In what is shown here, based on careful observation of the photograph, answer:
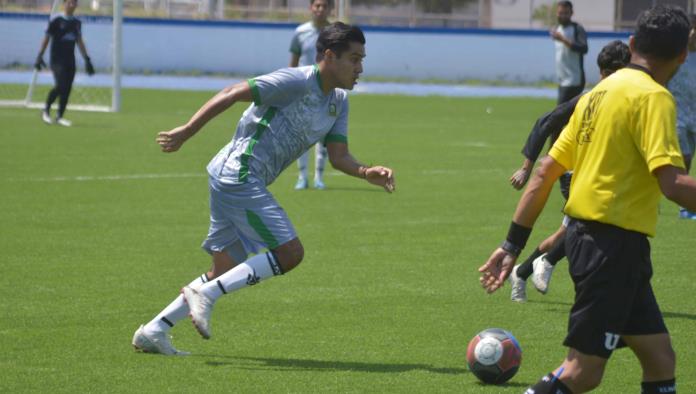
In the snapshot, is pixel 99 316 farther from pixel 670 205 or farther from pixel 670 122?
pixel 670 205

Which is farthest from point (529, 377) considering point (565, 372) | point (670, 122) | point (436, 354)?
point (670, 122)

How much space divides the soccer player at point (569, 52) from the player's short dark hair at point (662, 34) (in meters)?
16.6

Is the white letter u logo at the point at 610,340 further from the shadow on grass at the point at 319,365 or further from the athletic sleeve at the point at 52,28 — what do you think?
the athletic sleeve at the point at 52,28

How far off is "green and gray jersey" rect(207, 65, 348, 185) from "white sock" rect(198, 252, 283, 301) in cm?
49

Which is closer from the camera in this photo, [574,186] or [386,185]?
[574,186]

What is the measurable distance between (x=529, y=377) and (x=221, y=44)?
3600cm

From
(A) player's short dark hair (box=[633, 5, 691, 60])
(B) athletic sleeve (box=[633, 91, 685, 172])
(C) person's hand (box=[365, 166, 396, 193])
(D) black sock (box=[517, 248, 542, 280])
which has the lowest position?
(D) black sock (box=[517, 248, 542, 280])

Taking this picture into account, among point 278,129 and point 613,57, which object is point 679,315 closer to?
point 613,57

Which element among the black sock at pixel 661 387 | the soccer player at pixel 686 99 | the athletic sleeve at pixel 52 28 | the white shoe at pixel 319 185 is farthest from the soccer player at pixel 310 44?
the black sock at pixel 661 387

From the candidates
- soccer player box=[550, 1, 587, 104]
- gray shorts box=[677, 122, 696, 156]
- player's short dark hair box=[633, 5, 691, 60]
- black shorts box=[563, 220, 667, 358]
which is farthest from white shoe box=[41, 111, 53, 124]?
player's short dark hair box=[633, 5, 691, 60]

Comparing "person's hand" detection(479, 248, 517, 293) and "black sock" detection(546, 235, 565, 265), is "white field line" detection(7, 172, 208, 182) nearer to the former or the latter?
"black sock" detection(546, 235, 565, 265)

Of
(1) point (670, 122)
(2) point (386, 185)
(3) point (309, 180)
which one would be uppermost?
(1) point (670, 122)

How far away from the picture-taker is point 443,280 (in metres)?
9.67

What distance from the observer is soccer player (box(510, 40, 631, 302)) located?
7555mm
